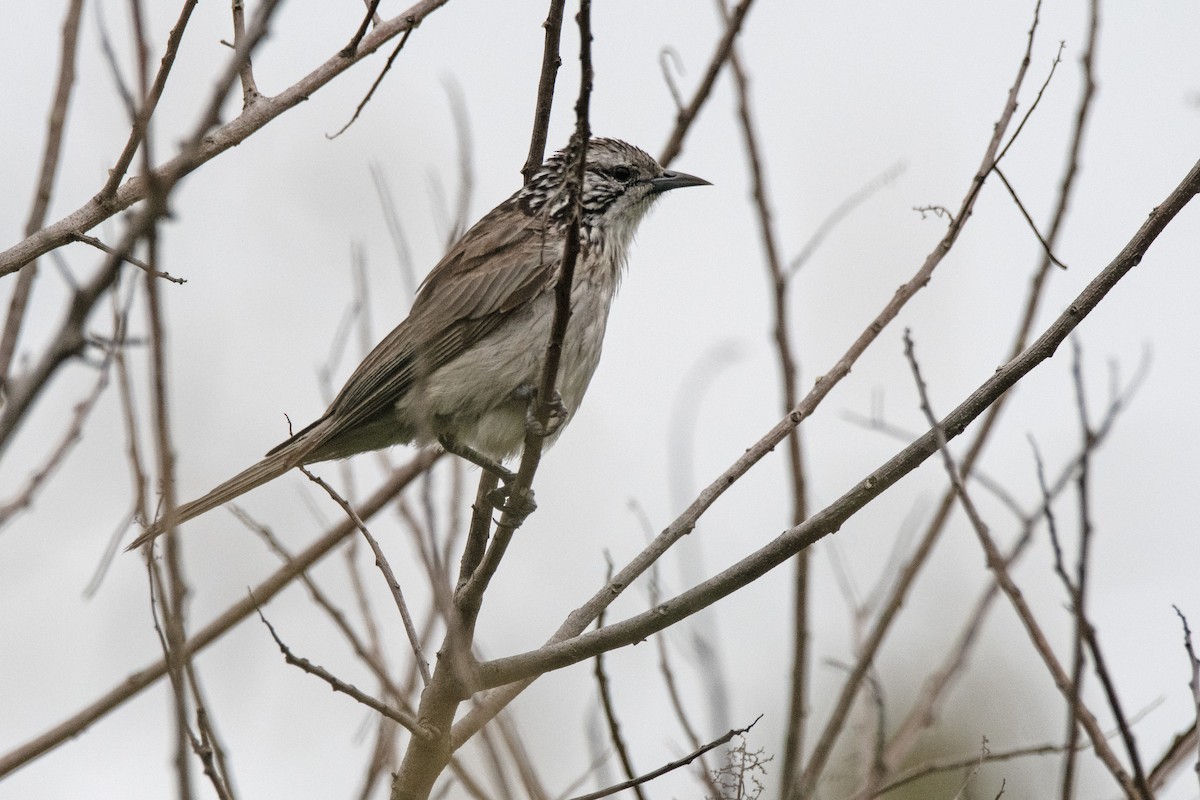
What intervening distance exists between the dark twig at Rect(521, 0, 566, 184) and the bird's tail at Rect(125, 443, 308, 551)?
5.54ft

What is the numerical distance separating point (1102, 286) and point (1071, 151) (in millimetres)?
1557

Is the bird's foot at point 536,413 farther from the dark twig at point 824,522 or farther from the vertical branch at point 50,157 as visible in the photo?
the vertical branch at point 50,157

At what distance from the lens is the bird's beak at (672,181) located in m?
6.33

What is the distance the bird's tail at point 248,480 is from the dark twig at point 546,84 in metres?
1.69

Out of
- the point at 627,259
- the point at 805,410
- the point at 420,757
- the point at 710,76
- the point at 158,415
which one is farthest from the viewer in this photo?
the point at 627,259

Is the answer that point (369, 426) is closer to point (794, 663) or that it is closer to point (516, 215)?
point (516, 215)

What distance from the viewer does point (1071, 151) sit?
15.8ft

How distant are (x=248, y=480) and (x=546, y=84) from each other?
7.58 feet

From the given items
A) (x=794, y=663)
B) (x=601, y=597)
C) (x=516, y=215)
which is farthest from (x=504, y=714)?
(x=516, y=215)

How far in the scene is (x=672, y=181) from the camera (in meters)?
6.37

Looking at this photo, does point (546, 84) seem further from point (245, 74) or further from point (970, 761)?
point (970, 761)

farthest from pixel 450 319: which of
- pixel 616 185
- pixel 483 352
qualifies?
pixel 616 185

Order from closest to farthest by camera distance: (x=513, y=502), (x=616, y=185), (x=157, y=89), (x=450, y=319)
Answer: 1. (x=157, y=89)
2. (x=513, y=502)
3. (x=450, y=319)
4. (x=616, y=185)

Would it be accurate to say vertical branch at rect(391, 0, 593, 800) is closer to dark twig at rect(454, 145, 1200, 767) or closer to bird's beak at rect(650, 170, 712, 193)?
dark twig at rect(454, 145, 1200, 767)
